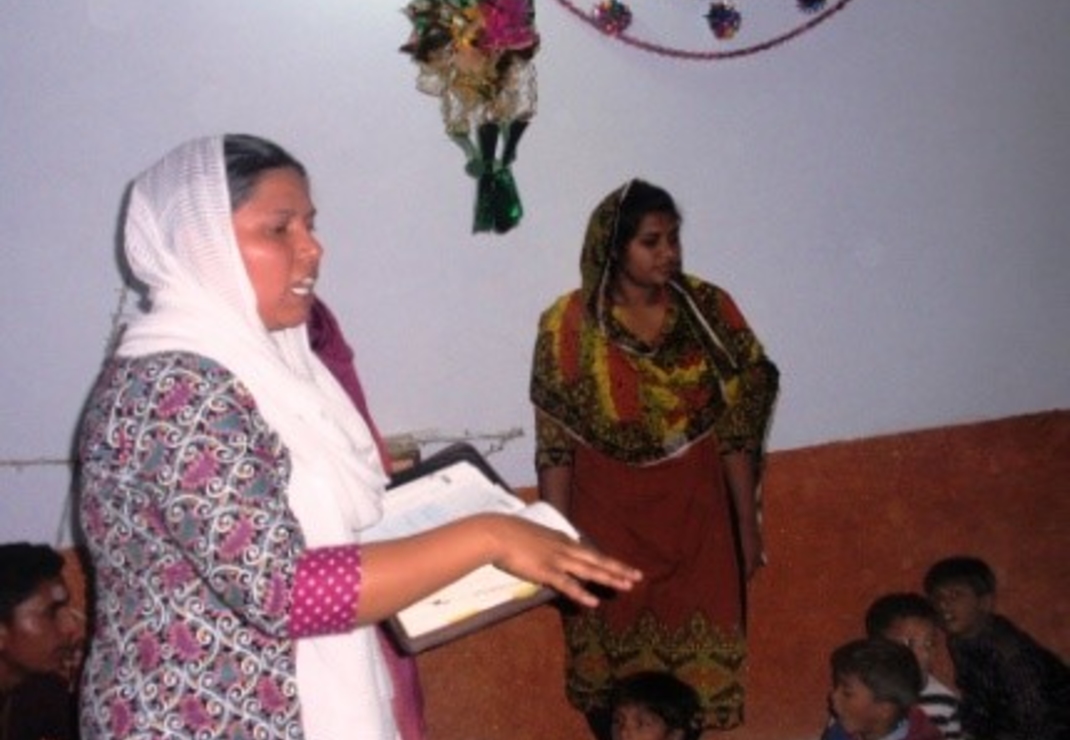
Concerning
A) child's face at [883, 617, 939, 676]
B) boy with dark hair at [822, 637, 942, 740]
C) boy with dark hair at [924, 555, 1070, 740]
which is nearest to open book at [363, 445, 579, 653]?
boy with dark hair at [822, 637, 942, 740]

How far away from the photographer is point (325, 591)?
1.45 metres

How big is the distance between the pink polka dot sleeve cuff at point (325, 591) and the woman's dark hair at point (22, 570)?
6.22ft

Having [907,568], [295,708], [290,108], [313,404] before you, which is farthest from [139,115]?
[907,568]

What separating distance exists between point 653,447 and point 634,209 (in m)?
0.74

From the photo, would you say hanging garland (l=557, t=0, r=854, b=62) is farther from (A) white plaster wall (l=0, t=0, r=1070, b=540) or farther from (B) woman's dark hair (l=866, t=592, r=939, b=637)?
(B) woman's dark hair (l=866, t=592, r=939, b=637)

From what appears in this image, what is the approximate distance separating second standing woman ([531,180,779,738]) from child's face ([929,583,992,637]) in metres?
0.71

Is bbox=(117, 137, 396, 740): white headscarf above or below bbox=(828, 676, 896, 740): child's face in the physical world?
above

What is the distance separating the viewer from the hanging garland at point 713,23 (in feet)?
12.4

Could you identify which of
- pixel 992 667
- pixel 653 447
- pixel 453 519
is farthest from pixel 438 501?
pixel 992 667

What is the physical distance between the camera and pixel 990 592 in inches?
158

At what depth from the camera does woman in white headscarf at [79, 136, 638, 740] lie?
146 cm

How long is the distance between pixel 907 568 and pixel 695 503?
1.07 metres

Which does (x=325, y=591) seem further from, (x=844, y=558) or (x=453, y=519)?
(x=844, y=558)

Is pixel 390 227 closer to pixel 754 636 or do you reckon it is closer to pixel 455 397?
pixel 455 397
